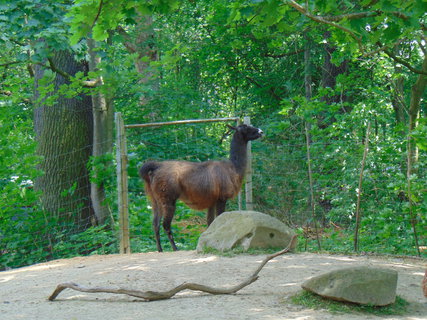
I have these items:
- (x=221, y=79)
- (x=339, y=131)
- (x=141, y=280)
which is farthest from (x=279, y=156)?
(x=221, y=79)

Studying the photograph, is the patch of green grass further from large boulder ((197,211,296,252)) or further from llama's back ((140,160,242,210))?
llama's back ((140,160,242,210))

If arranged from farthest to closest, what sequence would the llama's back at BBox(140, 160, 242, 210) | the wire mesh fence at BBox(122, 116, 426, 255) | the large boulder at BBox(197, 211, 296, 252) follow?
the llama's back at BBox(140, 160, 242, 210)
the wire mesh fence at BBox(122, 116, 426, 255)
the large boulder at BBox(197, 211, 296, 252)

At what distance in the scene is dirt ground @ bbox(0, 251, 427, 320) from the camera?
4.30m

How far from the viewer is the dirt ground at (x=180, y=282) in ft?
14.1

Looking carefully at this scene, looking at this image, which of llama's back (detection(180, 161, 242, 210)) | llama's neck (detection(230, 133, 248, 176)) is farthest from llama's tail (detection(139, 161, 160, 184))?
llama's neck (detection(230, 133, 248, 176))

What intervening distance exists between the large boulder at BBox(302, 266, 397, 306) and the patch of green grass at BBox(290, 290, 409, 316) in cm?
5

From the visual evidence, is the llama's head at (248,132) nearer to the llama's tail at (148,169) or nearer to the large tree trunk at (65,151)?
the llama's tail at (148,169)

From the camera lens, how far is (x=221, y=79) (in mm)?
16703

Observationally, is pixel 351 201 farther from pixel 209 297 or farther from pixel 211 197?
pixel 209 297

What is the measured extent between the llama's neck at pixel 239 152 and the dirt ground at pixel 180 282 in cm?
194

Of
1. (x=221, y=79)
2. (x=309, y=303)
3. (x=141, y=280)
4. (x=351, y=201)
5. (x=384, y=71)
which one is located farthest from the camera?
(x=221, y=79)

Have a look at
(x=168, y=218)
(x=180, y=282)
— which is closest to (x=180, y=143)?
(x=168, y=218)

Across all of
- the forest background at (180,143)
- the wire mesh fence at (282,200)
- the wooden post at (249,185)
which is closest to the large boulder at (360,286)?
the forest background at (180,143)

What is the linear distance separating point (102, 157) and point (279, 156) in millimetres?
3035
